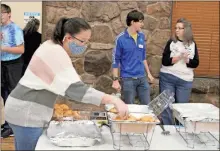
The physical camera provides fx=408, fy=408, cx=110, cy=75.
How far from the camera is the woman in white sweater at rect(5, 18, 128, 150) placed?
156cm

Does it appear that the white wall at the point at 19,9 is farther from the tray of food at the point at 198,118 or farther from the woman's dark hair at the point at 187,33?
the tray of food at the point at 198,118

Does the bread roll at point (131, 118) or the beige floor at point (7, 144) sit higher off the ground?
the bread roll at point (131, 118)

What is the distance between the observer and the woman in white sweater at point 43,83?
1.56m

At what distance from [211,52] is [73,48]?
2.42 m

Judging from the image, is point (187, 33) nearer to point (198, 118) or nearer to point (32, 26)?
point (32, 26)

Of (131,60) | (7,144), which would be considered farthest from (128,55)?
(7,144)

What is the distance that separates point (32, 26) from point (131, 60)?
1001 mm

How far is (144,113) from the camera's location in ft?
5.60

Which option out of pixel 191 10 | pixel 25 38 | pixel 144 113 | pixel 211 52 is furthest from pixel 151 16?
pixel 144 113

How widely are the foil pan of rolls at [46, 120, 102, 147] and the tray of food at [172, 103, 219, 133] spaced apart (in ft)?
1.10

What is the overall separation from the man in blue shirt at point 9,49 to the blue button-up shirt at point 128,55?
2.43 ft

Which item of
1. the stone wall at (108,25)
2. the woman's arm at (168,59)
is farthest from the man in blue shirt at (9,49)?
the woman's arm at (168,59)

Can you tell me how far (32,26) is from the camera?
11.9ft

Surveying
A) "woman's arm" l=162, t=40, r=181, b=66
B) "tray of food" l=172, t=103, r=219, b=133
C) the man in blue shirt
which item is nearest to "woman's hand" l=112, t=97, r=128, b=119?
"tray of food" l=172, t=103, r=219, b=133
